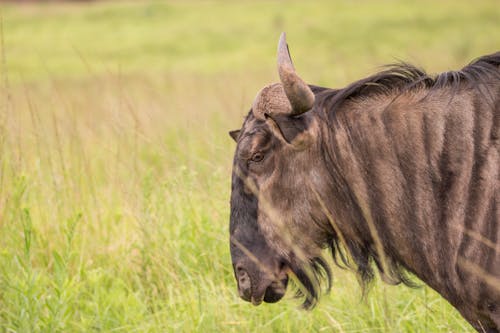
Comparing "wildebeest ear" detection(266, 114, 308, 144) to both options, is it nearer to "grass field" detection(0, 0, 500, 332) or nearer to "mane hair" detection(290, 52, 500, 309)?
"mane hair" detection(290, 52, 500, 309)

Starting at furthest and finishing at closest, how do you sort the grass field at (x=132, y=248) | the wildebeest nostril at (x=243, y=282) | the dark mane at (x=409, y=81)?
the grass field at (x=132, y=248)
the wildebeest nostril at (x=243, y=282)
the dark mane at (x=409, y=81)

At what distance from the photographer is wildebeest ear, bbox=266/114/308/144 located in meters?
2.88

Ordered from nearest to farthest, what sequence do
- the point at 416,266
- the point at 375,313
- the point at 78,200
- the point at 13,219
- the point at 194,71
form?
the point at 416,266
the point at 375,313
the point at 13,219
the point at 78,200
the point at 194,71

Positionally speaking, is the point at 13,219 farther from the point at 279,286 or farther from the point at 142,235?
the point at 279,286

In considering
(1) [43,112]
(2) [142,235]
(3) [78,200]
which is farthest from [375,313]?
(1) [43,112]

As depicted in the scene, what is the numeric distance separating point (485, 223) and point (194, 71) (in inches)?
666

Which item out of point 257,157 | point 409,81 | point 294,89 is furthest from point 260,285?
point 409,81

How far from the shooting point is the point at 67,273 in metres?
4.32

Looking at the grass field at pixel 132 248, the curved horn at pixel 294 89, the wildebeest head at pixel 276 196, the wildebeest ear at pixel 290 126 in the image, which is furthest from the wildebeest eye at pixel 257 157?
the grass field at pixel 132 248

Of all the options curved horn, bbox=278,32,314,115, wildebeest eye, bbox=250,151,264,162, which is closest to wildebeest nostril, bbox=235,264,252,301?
wildebeest eye, bbox=250,151,264,162

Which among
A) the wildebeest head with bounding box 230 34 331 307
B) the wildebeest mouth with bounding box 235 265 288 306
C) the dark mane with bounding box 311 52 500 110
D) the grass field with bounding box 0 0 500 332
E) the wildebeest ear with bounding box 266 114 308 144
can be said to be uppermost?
the dark mane with bounding box 311 52 500 110

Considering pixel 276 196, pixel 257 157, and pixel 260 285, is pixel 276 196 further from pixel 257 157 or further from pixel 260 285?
pixel 260 285

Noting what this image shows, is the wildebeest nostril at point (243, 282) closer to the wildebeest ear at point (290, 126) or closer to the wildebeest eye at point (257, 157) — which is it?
the wildebeest eye at point (257, 157)

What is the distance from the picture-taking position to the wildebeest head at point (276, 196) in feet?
9.56
